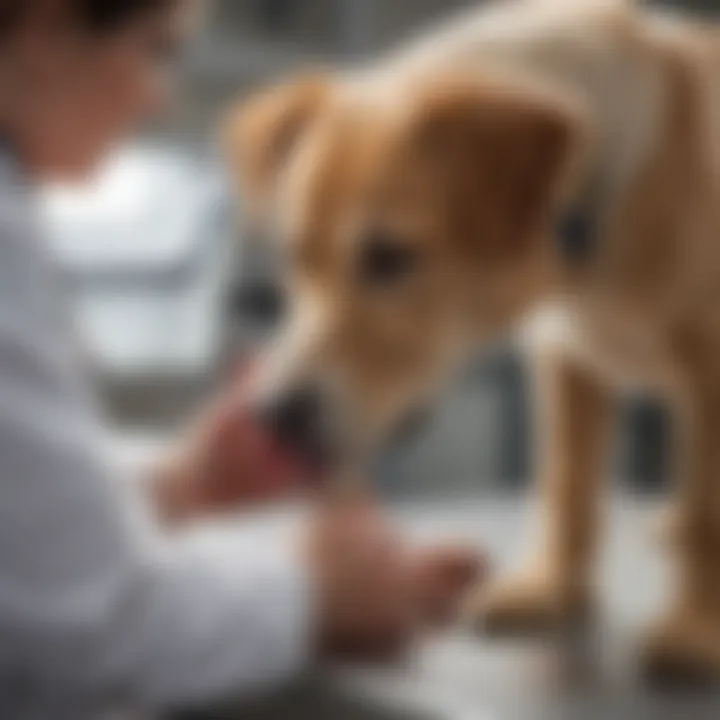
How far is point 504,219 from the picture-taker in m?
0.55

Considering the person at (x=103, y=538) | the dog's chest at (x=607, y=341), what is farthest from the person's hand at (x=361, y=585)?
the dog's chest at (x=607, y=341)

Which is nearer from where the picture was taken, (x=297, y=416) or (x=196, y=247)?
(x=297, y=416)

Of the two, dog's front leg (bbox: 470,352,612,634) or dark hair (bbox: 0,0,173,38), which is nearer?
dark hair (bbox: 0,0,173,38)

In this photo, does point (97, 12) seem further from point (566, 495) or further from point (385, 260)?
point (566, 495)

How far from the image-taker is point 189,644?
53cm

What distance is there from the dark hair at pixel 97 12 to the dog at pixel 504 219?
0.09 meters

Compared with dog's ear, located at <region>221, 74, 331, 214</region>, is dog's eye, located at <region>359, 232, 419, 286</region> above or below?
below

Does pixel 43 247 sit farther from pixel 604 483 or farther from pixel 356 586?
pixel 604 483

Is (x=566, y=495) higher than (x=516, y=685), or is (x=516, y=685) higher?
(x=566, y=495)

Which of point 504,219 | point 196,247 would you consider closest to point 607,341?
point 504,219

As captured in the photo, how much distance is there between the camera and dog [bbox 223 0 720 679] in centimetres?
55

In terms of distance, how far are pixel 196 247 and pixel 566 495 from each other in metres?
0.19

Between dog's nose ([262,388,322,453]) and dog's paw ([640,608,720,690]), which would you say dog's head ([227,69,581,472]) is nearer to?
dog's nose ([262,388,322,453])

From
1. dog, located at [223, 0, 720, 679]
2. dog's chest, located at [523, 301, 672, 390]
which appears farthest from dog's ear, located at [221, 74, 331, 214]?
dog's chest, located at [523, 301, 672, 390]
